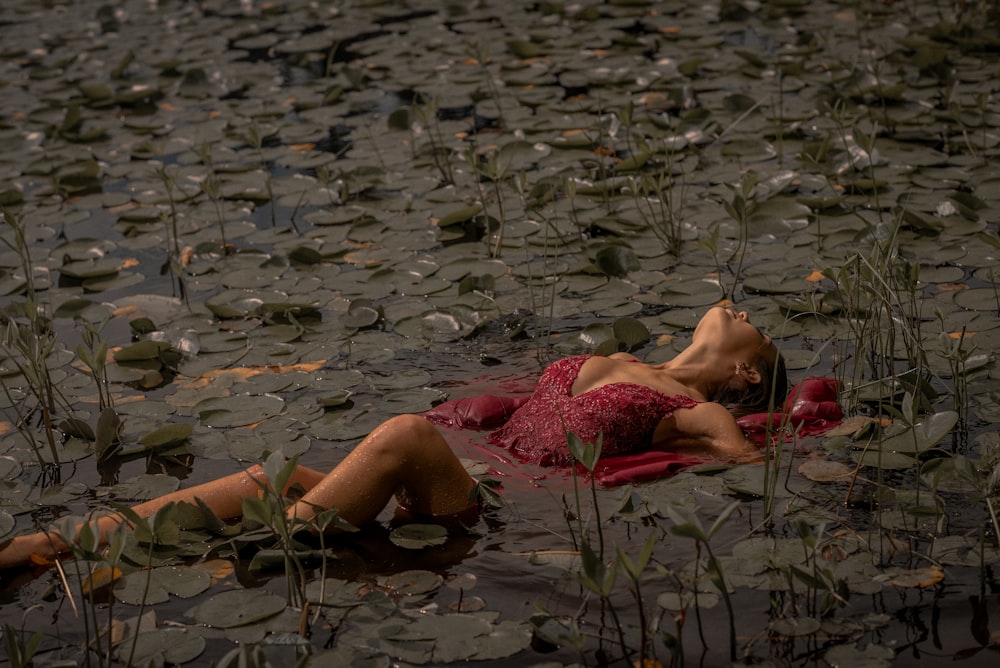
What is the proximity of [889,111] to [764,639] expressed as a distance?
365cm

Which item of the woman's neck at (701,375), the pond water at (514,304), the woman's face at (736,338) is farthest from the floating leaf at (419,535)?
the woman's face at (736,338)

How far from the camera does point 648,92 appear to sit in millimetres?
5801

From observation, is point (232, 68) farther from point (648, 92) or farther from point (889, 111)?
point (889, 111)

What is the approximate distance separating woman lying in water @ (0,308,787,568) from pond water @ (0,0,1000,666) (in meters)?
0.09

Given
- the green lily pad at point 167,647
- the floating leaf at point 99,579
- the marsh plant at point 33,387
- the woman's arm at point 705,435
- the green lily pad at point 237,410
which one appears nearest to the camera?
the green lily pad at point 167,647

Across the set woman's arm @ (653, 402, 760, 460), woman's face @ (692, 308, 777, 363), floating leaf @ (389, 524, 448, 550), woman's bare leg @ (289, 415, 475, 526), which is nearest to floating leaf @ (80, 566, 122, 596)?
woman's bare leg @ (289, 415, 475, 526)

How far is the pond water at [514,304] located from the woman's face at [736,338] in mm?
243

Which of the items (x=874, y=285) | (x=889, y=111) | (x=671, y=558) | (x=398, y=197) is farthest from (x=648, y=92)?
(x=671, y=558)

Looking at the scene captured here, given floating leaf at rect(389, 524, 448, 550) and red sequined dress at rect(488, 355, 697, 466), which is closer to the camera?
floating leaf at rect(389, 524, 448, 550)

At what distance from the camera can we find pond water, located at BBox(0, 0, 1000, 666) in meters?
2.18

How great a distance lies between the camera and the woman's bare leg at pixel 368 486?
249 centimetres

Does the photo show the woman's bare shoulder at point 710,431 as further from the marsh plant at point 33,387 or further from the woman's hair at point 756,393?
the marsh plant at point 33,387

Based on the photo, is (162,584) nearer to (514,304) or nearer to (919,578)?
(919,578)

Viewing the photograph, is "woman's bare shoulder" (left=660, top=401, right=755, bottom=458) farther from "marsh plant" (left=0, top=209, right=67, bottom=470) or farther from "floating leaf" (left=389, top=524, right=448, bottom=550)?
"marsh plant" (left=0, top=209, right=67, bottom=470)
